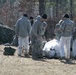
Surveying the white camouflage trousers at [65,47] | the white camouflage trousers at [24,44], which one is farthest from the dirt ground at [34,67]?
the white camouflage trousers at [24,44]

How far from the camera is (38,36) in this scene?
13.6 meters

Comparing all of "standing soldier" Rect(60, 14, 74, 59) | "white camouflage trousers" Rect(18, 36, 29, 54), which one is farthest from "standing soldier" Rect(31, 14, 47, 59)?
"standing soldier" Rect(60, 14, 74, 59)

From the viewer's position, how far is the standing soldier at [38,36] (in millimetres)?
13461

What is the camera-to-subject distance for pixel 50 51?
46.4ft

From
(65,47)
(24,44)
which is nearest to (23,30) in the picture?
(24,44)

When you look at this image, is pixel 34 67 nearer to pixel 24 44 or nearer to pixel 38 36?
pixel 38 36

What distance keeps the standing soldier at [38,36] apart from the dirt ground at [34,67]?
89 cm

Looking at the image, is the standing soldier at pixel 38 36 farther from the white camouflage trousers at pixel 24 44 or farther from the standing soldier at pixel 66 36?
the standing soldier at pixel 66 36

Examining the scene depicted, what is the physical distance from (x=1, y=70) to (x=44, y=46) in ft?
15.2

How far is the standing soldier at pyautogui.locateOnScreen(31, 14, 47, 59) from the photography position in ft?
44.2

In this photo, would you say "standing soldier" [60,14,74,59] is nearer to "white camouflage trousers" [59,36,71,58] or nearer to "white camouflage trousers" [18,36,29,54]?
"white camouflage trousers" [59,36,71,58]

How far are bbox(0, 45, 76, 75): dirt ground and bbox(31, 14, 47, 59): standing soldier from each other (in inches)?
A: 35.1

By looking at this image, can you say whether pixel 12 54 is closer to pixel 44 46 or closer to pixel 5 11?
pixel 44 46

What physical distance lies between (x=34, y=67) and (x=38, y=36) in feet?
8.35
